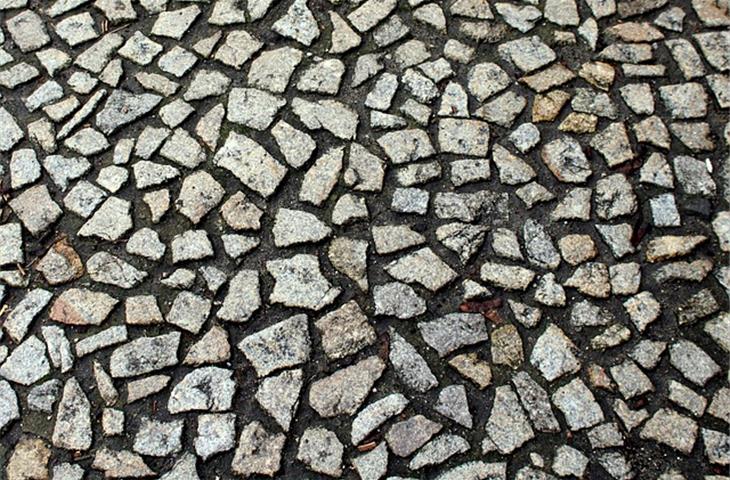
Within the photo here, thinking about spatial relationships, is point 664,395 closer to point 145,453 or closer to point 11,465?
point 145,453

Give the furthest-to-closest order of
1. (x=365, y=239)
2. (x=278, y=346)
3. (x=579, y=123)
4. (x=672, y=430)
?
(x=579, y=123)
(x=365, y=239)
(x=278, y=346)
(x=672, y=430)

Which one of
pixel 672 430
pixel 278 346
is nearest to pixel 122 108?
pixel 278 346

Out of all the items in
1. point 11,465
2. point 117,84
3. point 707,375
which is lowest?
point 707,375

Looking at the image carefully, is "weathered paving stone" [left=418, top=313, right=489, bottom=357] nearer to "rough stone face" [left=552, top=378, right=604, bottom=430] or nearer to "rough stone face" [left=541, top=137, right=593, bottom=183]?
"rough stone face" [left=552, top=378, right=604, bottom=430]

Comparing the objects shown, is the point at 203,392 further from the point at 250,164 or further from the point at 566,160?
the point at 566,160

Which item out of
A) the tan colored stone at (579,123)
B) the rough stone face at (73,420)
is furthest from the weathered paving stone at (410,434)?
the tan colored stone at (579,123)

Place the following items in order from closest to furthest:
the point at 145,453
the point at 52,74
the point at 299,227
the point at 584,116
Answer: the point at 145,453 → the point at 299,227 → the point at 584,116 → the point at 52,74

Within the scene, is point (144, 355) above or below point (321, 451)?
above

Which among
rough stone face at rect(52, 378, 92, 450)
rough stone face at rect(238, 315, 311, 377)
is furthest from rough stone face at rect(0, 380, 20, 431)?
rough stone face at rect(238, 315, 311, 377)

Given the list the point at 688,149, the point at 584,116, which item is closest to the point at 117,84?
the point at 584,116

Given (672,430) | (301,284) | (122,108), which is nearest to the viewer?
(672,430)
